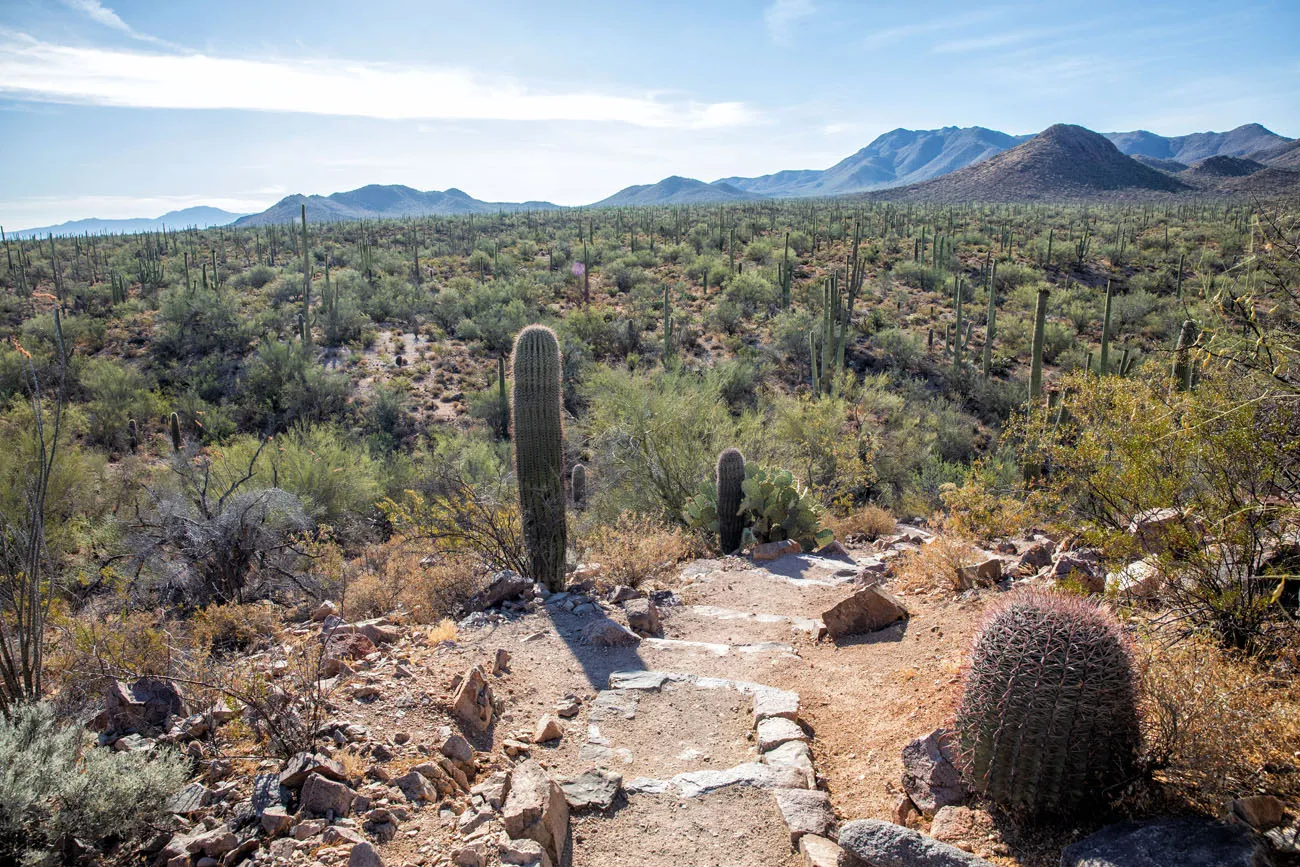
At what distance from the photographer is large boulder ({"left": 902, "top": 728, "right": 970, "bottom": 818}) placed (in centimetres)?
375

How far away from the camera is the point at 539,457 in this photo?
7.84m

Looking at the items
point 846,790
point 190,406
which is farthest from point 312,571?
point 190,406

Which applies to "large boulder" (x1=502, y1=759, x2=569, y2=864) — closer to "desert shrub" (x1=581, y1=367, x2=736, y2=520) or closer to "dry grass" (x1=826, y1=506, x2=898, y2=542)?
"desert shrub" (x1=581, y1=367, x2=736, y2=520)

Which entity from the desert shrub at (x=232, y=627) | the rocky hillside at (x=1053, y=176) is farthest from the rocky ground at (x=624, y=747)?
the rocky hillside at (x=1053, y=176)

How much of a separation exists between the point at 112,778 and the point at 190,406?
64.8 feet

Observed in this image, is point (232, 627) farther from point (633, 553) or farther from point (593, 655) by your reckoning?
point (633, 553)

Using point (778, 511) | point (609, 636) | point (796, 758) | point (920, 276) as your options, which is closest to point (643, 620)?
point (609, 636)

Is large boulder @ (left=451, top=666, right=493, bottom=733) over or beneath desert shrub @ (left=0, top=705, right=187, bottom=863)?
beneath

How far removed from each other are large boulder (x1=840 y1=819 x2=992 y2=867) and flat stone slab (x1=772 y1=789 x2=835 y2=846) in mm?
469

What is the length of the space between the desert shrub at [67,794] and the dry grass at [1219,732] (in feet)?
14.4

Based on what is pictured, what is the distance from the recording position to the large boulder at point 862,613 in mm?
6551

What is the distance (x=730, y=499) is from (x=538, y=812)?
7.13 meters

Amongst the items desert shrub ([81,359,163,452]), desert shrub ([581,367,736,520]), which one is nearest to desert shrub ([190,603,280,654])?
desert shrub ([581,367,736,520])

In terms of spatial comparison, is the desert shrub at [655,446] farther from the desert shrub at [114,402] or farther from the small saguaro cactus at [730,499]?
the desert shrub at [114,402]
